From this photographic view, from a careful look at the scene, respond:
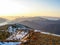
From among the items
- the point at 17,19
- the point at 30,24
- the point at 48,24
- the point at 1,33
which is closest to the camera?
the point at 1,33

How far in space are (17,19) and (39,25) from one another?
58 cm

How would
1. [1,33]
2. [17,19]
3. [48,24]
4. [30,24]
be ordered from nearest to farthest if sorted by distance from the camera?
[1,33] < [48,24] < [30,24] < [17,19]

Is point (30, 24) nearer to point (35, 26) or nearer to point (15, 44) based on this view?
point (35, 26)

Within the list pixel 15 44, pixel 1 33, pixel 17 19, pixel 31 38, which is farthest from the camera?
pixel 17 19

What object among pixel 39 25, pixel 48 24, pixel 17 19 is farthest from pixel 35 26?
pixel 17 19

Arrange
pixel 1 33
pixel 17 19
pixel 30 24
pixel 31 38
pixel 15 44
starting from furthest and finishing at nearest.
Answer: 1. pixel 17 19
2. pixel 30 24
3. pixel 1 33
4. pixel 31 38
5. pixel 15 44

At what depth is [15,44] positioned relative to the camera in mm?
1760

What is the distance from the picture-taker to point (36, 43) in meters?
1.85

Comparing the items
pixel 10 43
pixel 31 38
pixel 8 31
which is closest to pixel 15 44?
pixel 10 43

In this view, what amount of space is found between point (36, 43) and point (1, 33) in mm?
985

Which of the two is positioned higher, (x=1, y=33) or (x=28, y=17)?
(x=28, y=17)

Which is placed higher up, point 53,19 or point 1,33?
point 53,19

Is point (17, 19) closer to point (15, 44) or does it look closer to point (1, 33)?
point (1, 33)

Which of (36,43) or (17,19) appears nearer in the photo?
(36,43)
